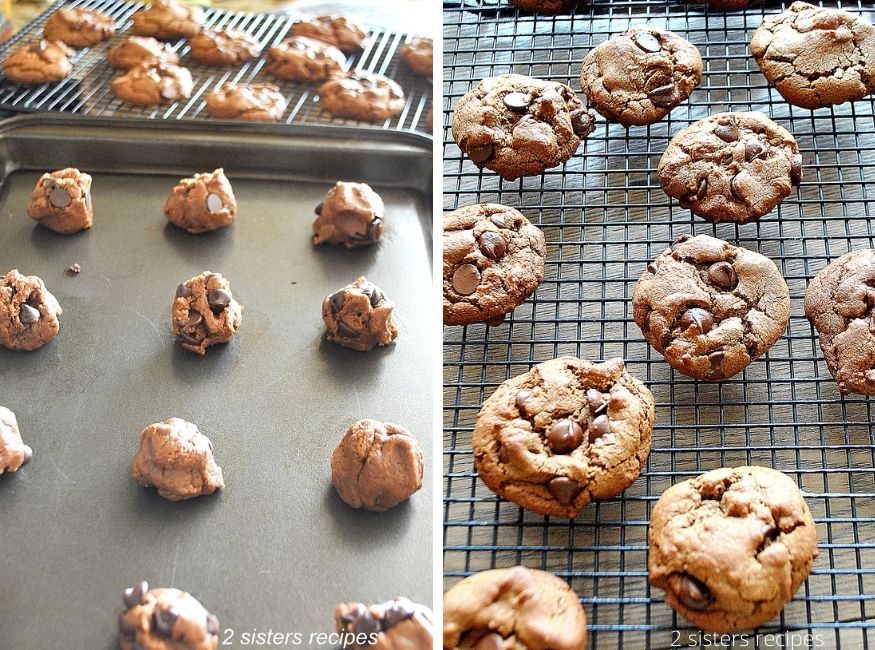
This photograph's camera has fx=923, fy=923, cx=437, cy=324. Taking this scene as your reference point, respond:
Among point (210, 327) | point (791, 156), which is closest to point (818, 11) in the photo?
point (791, 156)

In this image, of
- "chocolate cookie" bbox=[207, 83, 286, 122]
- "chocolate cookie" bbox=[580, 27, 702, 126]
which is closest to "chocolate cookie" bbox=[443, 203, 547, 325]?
"chocolate cookie" bbox=[580, 27, 702, 126]

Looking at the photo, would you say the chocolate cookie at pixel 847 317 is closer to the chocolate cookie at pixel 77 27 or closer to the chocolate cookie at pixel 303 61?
the chocolate cookie at pixel 303 61

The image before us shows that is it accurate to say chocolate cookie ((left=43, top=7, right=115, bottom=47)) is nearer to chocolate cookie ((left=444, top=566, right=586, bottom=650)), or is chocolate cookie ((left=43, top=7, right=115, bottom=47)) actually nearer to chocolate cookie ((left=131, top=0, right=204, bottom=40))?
chocolate cookie ((left=131, top=0, right=204, bottom=40))

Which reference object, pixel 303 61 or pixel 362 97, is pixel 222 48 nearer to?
pixel 303 61

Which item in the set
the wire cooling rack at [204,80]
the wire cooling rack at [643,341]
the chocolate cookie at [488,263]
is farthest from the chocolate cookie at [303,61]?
the chocolate cookie at [488,263]

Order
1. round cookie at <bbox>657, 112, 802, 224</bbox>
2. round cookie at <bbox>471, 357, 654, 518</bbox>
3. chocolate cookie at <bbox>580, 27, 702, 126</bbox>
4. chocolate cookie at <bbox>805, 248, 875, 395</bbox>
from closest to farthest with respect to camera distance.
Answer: round cookie at <bbox>471, 357, 654, 518</bbox>, chocolate cookie at <bbox>805, 248, 875, 395</bbox>, round cookie at <bbox>657, 112, 802, 224</bbox>, chocolate cookie at <bbox>580, 27, 702, 126</bbox>
